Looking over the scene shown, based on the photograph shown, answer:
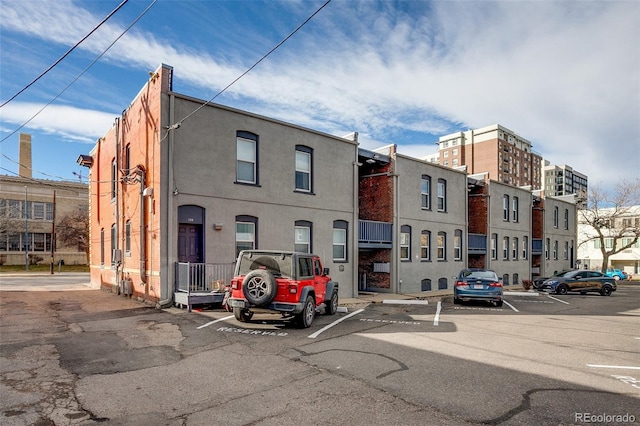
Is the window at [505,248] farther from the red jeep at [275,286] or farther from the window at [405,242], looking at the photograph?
the red jeep at [275,286]

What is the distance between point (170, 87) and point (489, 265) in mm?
23882

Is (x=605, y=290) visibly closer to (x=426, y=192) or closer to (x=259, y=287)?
(x=426, y=192)

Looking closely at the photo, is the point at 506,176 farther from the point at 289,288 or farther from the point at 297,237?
the point at 289,288

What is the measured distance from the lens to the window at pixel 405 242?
908 inches

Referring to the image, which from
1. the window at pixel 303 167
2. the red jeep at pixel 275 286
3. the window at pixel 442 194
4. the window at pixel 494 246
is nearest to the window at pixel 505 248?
the window at pixel 494 246

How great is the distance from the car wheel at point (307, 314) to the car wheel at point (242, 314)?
1432 mm

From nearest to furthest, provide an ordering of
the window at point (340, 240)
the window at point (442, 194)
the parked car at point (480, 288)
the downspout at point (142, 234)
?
the downspout at point (142, 234)
the parked car at point (480, 288)
the window at point (340, 240)
the window at point (442, 194)

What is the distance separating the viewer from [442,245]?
2598cm

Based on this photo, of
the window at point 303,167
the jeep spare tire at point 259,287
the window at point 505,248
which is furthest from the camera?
the window at point 505,248

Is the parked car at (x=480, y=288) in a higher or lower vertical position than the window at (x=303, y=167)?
lower

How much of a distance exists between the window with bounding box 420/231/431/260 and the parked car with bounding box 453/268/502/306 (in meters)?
6.19

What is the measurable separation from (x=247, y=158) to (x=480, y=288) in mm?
10816

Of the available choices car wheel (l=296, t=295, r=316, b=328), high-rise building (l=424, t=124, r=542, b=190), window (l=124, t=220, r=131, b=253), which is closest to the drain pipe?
window (l=124, t=220, r=131, b=253)

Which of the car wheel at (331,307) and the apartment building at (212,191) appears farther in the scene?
the apartment building at (212,191)
